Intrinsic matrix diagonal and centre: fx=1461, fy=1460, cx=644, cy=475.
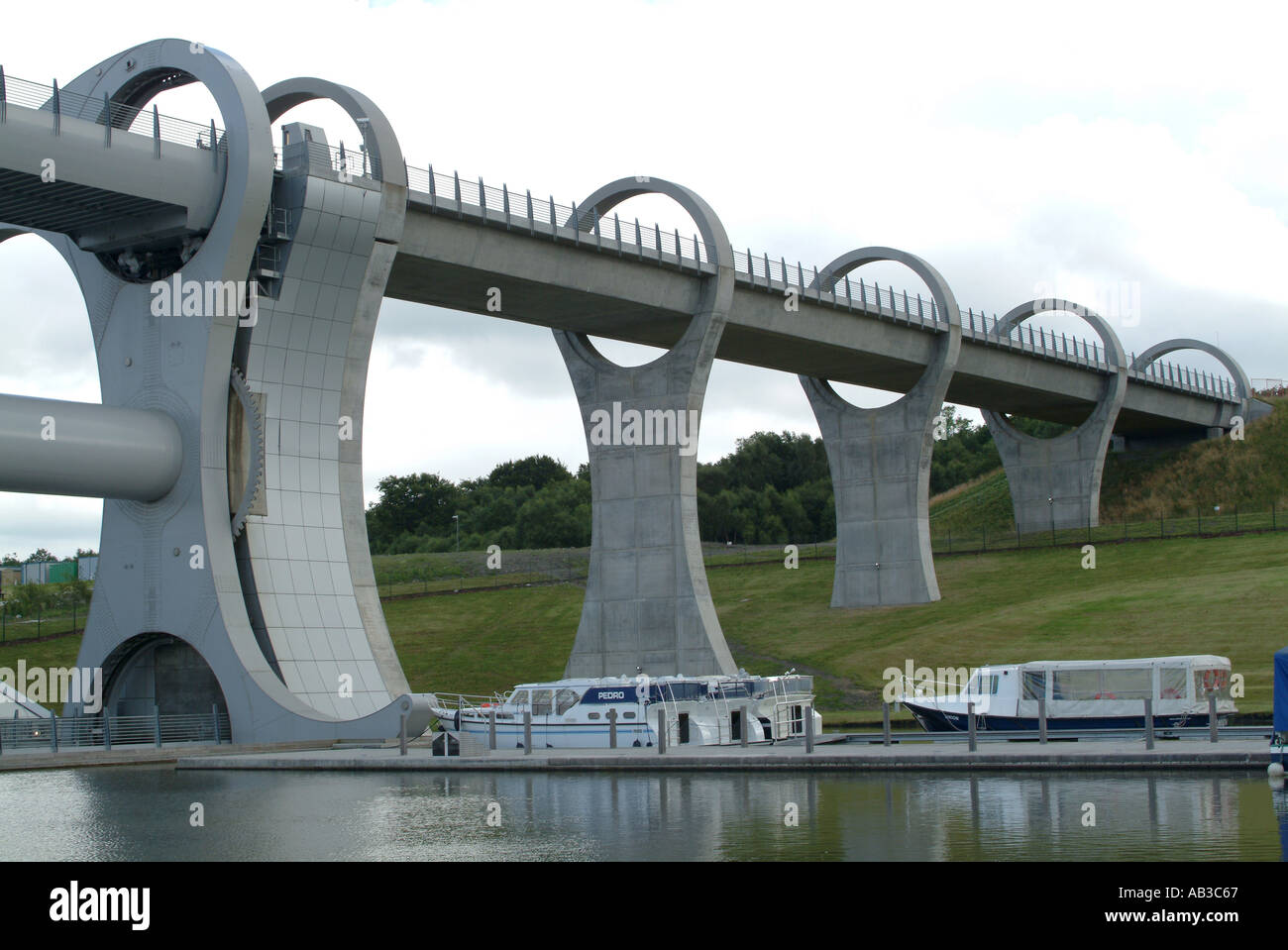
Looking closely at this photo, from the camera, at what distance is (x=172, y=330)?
35562 millimetres

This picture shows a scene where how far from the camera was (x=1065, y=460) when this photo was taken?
74.1 m

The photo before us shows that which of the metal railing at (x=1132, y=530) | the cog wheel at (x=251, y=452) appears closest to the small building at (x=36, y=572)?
the metal railing at (x=1132, y=530)

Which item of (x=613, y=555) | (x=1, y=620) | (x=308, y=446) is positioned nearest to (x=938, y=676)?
(x=613, y=555)

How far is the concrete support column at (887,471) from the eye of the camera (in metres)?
59.3

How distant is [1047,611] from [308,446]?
97.5 ft

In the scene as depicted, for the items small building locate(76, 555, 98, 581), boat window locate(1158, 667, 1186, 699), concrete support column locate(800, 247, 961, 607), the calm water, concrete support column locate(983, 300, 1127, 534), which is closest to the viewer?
the calm water

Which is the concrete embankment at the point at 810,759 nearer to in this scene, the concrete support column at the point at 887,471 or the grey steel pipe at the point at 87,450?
the grey steel pipe at the point at 87,450

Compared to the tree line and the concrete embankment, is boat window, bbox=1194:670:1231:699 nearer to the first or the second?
the concrete embankment

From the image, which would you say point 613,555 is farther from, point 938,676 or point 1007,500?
point 1007,500

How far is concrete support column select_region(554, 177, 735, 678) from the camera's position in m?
47.8

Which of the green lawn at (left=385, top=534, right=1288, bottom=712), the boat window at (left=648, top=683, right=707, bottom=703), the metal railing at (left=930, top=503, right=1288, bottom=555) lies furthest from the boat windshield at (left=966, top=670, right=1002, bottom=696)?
the metal railing at (left=930, top=503, right=1288, bottom=555)

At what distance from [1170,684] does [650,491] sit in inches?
820

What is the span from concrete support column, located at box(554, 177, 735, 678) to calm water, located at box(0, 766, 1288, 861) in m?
21.1

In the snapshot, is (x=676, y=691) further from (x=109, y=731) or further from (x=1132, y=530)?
(x=1132, y=530)
